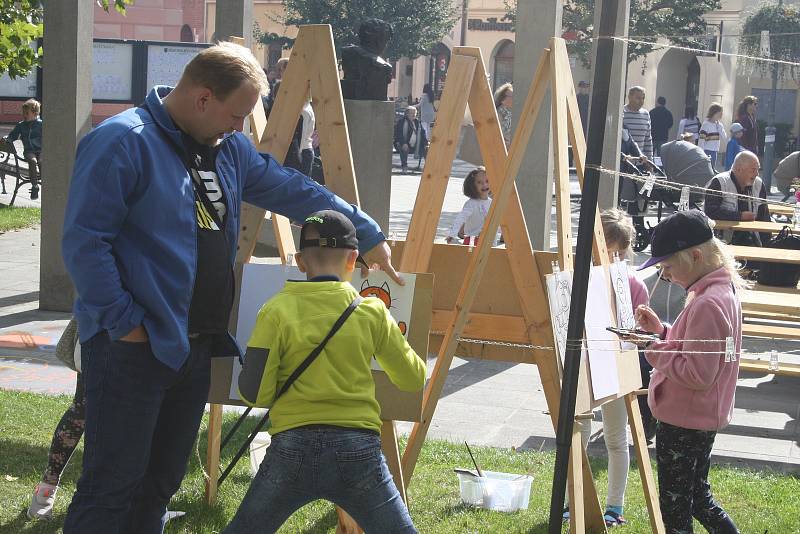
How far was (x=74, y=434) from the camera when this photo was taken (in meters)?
4.84

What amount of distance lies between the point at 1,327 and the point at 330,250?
20.8ft

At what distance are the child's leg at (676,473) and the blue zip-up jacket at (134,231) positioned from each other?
1907mm

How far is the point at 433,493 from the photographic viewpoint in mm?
5453

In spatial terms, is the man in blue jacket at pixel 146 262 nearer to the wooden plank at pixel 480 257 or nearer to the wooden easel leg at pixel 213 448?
the wooden plank at pixel 480 257

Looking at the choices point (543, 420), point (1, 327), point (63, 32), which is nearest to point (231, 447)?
point (543, 420)

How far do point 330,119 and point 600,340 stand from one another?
4.93 feet

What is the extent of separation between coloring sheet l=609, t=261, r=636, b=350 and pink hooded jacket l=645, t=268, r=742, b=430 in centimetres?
46

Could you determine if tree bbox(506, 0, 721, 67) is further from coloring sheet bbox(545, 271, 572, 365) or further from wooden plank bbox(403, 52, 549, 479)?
coloring sheet bbox(545, 271, 572, 365)

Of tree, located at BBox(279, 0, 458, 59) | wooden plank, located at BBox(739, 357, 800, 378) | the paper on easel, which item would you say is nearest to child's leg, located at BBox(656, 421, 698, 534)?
the paper on easel

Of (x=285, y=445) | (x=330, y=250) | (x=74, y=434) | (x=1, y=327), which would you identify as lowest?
(x=1, y=327)

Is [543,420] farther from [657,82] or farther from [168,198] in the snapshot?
[657,82]

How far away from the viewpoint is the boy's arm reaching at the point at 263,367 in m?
3.32

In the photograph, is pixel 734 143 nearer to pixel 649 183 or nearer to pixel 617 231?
pixel 649 183

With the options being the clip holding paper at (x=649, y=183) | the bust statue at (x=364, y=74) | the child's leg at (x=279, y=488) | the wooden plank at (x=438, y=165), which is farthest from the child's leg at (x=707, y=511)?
the bust statue at (x=364, y=74)
